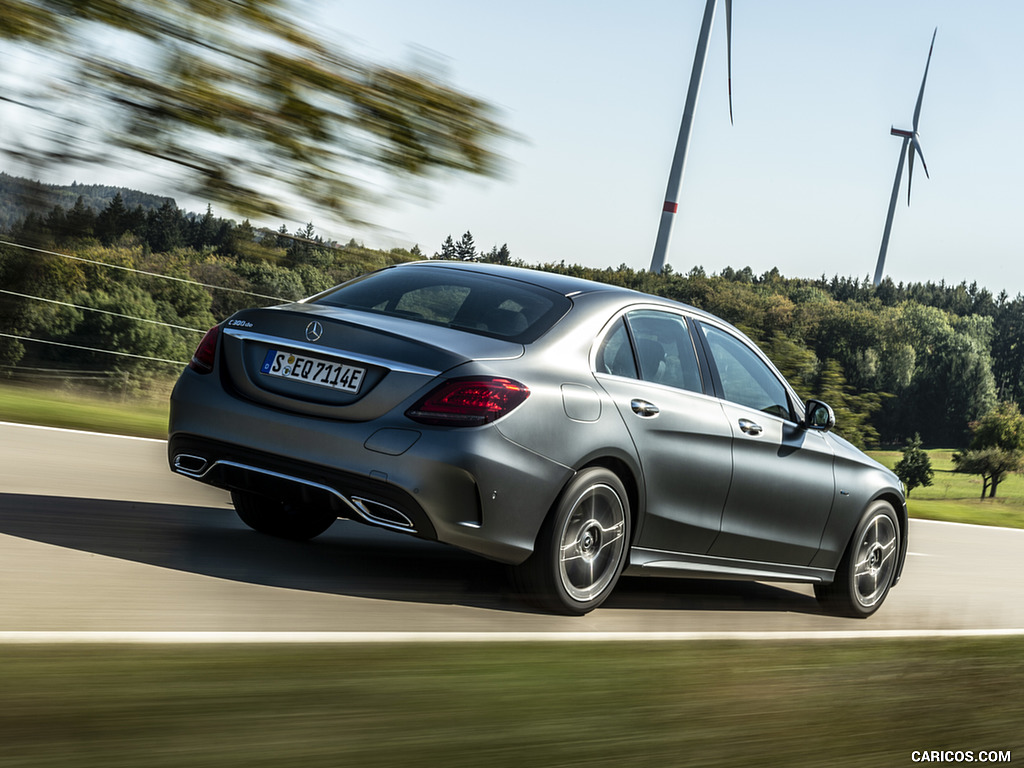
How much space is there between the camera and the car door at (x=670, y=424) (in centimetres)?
591

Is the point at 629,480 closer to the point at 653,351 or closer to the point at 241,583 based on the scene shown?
Result: the point at 653,351

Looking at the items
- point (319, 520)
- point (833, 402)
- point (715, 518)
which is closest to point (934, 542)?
point (833, 402)

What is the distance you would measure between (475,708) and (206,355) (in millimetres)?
2723

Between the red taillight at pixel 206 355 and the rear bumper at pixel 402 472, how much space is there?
0.30 meters

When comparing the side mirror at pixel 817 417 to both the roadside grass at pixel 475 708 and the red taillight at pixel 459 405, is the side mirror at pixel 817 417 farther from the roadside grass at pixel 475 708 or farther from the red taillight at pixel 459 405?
the red taillight at pixel 459 405

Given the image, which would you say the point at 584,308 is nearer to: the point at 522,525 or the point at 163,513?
the point at 522,525

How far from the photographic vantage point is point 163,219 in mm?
8062

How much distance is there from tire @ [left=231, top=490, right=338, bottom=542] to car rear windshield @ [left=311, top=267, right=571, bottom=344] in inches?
49.8

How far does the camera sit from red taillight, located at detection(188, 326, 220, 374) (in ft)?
18.9

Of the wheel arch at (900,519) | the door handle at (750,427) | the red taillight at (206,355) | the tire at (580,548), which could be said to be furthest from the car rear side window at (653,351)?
the wheel arch at (900,519)

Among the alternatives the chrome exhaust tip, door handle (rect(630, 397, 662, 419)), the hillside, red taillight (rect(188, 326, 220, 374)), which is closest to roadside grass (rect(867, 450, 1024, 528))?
the hillside

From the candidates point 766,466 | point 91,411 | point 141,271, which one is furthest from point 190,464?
point 91,411

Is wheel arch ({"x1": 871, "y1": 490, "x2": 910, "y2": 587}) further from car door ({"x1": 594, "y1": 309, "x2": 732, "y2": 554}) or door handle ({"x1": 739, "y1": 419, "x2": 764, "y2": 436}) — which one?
car door ({"x1": 594, "y1": 309, "x2": 732, "y2": 554})

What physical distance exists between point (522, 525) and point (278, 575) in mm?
1175
